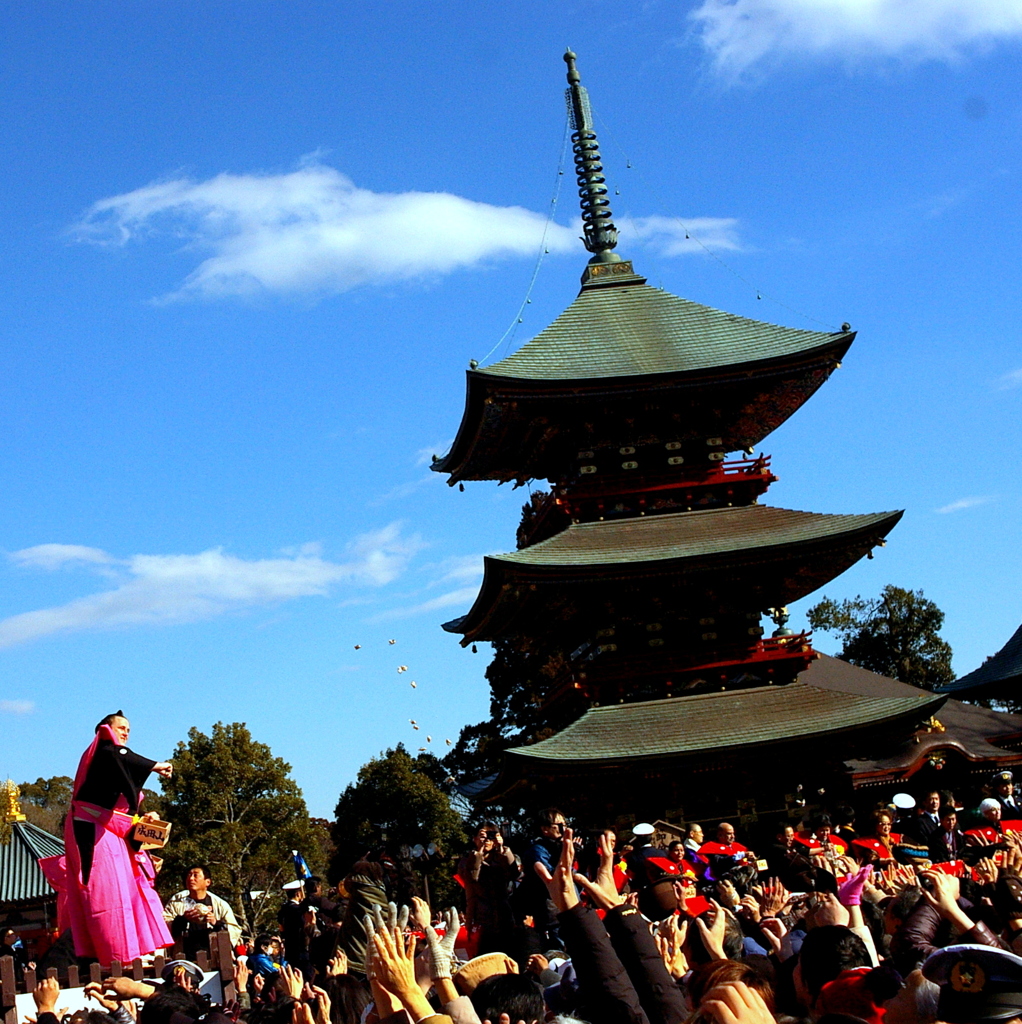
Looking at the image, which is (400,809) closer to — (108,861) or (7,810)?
(7,810)

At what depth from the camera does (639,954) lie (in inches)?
215

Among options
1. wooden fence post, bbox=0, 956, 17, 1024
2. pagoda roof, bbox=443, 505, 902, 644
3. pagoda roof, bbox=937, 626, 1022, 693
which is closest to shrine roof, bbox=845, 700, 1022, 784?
pagoda roof, bbox=937, 626, 1022, 693

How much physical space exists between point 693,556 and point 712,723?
9.00 ft

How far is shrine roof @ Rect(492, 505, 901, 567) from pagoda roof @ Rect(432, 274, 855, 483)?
1488 millimetres

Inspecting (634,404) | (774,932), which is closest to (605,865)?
(774,932)

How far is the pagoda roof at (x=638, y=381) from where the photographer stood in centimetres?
2206

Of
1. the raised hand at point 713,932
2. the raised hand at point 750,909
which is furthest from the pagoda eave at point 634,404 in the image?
the raised hand at point 713,932

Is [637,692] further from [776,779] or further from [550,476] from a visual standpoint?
[550,476]

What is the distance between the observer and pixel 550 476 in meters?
24.7

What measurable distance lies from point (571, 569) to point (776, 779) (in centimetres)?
491

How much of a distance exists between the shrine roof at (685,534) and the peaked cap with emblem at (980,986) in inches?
665

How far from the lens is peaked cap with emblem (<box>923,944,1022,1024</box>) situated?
11.6ft

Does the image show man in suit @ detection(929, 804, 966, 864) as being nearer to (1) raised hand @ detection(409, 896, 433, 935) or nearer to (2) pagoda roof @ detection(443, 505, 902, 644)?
(2) pagoda roof @ detection(443, 505, 902, 644)

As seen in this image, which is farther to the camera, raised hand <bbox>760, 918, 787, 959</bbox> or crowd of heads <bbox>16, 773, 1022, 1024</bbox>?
raised hand <bbox>760, 918, 787, 959</bbox>
